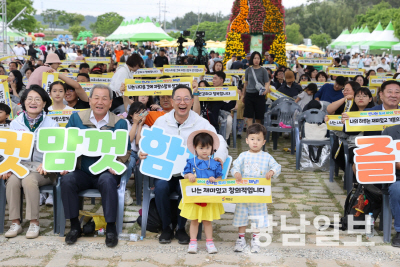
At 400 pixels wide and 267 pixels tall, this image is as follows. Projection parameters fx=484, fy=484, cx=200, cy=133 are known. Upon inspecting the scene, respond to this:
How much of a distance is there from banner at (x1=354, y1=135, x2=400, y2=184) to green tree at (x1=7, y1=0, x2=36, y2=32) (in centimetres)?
6054

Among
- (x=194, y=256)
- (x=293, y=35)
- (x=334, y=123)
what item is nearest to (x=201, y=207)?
(x=194, y=256)

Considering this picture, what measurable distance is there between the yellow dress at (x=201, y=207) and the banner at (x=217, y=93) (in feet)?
13.9

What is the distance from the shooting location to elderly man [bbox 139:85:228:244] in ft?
15.8

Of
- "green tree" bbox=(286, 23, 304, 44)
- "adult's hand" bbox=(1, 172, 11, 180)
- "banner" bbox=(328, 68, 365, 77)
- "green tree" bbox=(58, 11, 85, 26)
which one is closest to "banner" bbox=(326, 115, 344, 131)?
"adult's hand" bbox=(1, 172, 11, 180)

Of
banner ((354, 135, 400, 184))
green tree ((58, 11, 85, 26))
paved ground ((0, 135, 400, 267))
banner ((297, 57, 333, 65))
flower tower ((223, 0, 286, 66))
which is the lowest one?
paved ground ((0, 135, 400, 267))

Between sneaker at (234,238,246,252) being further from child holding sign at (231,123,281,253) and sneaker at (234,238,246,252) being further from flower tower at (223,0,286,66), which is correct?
flower tower at (223,0,286,66)

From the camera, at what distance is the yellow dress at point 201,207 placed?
4.55 m

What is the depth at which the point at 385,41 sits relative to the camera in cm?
4578

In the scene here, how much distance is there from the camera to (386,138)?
16.0 ft

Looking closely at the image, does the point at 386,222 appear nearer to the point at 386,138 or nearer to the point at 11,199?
the point at 386,138

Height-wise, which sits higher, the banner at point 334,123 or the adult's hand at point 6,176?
the banner at point 334,123

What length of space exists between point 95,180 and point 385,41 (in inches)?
1801

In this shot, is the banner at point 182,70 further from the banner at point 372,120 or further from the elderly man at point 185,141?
the elderly man at point 185,141

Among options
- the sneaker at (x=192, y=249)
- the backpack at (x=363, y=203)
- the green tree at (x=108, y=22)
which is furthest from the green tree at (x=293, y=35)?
the sneaker at (x=192, y=249)
